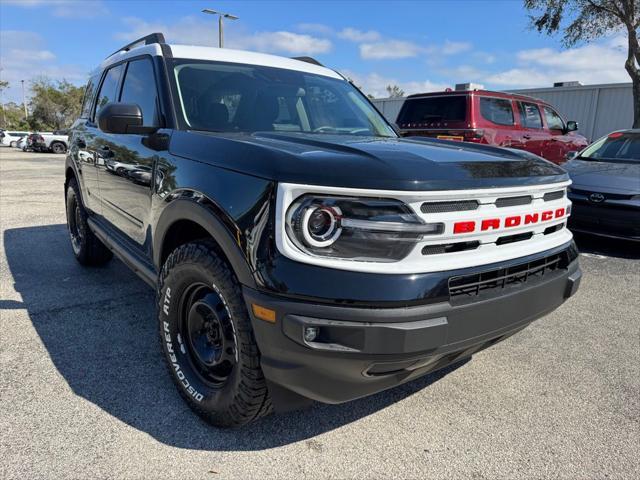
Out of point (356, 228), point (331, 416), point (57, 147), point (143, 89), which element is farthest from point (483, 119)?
point (57, 147)

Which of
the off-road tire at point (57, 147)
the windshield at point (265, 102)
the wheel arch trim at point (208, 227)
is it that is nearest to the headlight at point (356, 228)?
the wheel arch trim at point (208, 227)

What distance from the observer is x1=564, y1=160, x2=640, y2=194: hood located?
5.57 meters

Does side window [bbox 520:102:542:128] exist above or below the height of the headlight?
above

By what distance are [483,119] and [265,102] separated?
6.16 m

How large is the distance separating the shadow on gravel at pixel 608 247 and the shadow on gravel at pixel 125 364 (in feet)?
13.5

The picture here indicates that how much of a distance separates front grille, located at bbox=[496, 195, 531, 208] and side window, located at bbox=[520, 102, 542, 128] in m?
7.90

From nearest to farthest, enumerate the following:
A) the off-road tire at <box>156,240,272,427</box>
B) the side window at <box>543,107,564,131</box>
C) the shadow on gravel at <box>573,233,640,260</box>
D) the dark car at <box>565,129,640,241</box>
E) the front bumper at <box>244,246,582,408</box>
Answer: the front bumper at <box>244,246,582,408</box> → the off-road tire at <box>156,240,272,427</box> → the dark car at <box>565,129,640,241</box> → the shadow on gravel at <box>573,233,640,260</box> → the side window at <box>543,107,564,131</box>

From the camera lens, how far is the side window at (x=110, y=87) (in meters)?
3.91

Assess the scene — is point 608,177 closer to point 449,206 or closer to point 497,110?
point 497,110

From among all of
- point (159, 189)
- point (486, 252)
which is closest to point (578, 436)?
point (486, 252)

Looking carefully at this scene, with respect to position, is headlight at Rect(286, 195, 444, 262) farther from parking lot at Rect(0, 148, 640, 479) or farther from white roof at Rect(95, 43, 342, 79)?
white roof at Rect(95, 43, 342, 79)

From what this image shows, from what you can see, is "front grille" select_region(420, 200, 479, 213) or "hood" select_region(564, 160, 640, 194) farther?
"hood" select_region(564, 160, 640, 194)

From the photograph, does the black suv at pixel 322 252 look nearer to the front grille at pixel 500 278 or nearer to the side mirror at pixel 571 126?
the front grille at pixel 500 278

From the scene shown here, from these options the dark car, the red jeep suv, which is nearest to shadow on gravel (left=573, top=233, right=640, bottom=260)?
the dark car
